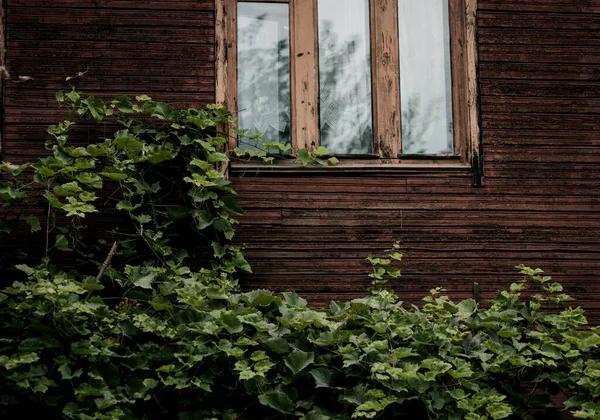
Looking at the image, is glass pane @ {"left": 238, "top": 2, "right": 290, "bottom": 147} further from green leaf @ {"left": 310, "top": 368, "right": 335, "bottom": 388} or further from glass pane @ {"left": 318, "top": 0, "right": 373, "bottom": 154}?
green leaf @ {"left": 310, "top": 368, "right": 335, "bottom": 388}

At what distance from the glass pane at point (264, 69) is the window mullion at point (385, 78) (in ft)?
2.41

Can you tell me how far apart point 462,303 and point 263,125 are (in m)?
2.18

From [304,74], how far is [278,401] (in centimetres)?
285

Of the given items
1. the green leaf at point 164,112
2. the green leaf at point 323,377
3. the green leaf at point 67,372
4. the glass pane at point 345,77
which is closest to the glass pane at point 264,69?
the glass pane at point 345,77

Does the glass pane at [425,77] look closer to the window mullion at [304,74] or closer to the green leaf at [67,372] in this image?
the window mullion at [304,74]

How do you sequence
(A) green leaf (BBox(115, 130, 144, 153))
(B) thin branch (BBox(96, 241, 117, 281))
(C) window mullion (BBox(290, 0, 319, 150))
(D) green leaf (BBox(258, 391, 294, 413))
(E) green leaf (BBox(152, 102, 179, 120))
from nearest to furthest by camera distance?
(D) green leaf (BBox(258, 391, 294, 413)), (B) thin branch (BBox(96, 241, 117, 281)), (A) green leaf (BBox(115, 130, 144, 153)), (E) green leaf (BBox(152, 102, 179, 120)), (C) window mullion (BBox(290, 0, 319, 150))

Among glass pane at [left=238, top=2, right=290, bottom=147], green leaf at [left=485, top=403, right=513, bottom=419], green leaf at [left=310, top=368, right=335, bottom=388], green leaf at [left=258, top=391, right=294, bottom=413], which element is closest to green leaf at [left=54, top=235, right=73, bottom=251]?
glass pane at [left=238, top=2, right=290, bottom=147]

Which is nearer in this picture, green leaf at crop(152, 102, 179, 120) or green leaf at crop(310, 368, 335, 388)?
green leaf at crop(310, 368, 335, 388)

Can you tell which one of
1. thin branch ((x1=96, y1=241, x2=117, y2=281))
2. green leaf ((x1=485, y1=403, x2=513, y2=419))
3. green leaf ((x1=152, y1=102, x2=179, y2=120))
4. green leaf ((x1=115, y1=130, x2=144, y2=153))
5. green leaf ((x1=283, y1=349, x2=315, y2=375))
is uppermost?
green leaf ((x1=152, y1=102, x2=179, y2=120))

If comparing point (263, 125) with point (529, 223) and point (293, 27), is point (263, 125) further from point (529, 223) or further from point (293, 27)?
point (529, 223)

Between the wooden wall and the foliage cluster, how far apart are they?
213mm

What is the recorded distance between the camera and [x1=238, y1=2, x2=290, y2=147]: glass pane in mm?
7586

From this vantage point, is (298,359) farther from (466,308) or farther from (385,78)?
(385,78)

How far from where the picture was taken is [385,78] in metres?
7.69
